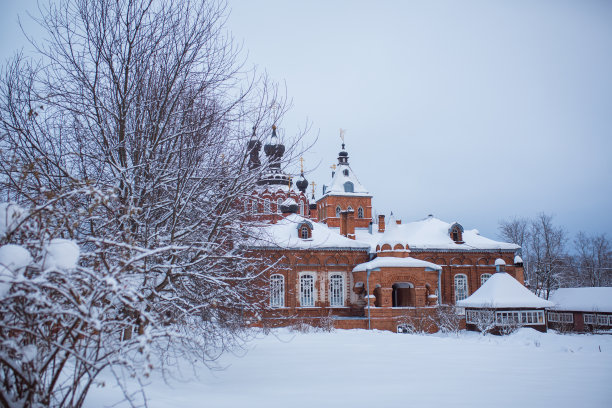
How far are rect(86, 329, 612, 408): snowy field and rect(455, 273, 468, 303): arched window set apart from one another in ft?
66.5

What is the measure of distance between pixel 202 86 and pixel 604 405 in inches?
295

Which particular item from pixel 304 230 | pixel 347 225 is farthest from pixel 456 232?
pixel 304 230

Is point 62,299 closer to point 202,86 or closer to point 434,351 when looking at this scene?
point 202,86

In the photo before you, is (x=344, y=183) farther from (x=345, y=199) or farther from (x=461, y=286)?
(x=461, y=286)

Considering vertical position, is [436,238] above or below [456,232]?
below

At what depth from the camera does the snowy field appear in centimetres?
584

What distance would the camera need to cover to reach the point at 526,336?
19.5 meters

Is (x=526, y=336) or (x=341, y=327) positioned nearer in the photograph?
(x=526, y=336)

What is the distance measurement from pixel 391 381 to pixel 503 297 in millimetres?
18542

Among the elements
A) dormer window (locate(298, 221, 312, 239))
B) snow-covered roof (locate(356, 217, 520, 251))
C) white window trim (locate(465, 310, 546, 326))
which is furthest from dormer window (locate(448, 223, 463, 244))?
dormer window (locate(298, 221, 312, 239))

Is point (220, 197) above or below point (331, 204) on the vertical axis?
below

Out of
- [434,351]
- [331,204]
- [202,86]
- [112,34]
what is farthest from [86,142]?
[331,204]

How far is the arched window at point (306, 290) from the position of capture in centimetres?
2706

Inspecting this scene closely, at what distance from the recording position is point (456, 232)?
1235 inches
